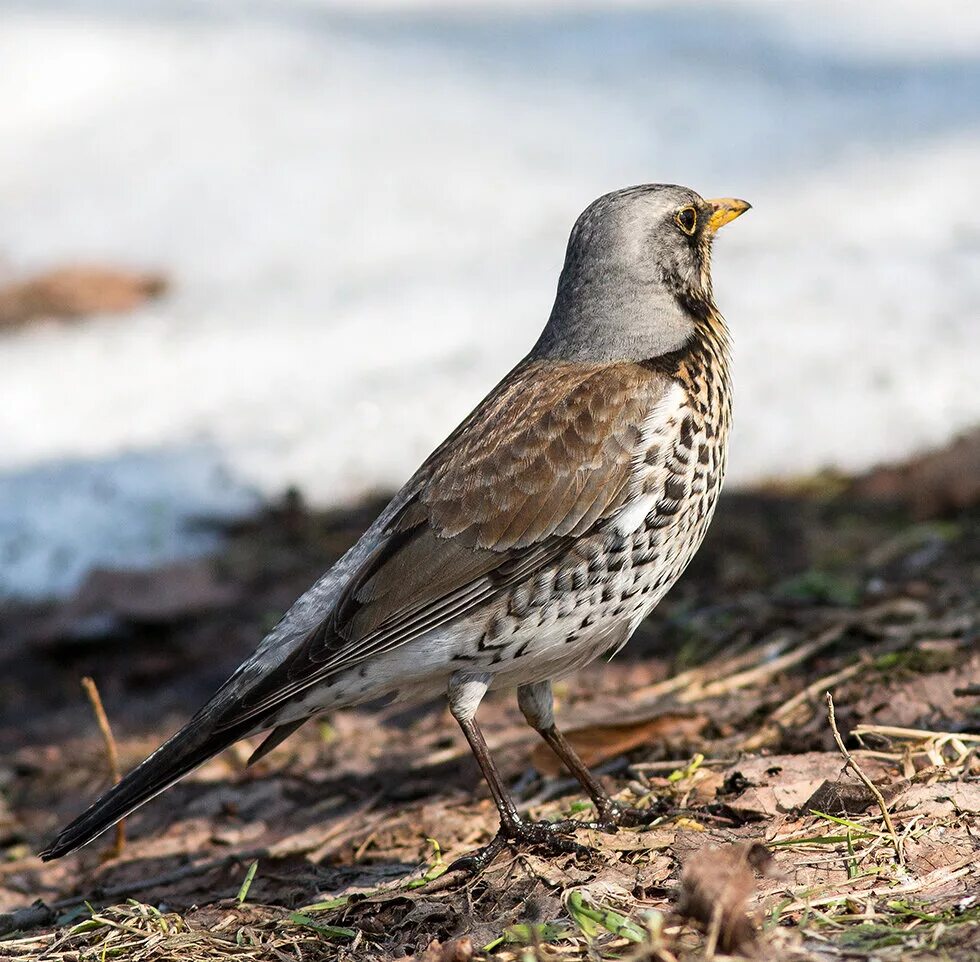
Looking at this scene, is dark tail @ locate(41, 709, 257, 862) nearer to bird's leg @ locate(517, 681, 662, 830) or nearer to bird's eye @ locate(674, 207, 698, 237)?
bird's leg @ locate(517, 681, 662, 830)

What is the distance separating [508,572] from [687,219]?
4.31 feet

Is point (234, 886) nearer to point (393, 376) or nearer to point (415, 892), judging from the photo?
point (415, 892)

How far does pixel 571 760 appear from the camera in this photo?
4.28 m

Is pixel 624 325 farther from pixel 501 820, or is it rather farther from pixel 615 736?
pixel 501 820

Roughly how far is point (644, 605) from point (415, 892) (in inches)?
39.6

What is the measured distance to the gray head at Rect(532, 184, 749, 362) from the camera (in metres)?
4.43

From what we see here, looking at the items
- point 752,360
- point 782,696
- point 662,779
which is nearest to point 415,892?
point 662,779

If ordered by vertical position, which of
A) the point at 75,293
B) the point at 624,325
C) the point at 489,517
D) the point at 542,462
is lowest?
the point at 489,517

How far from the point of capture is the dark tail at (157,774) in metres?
3.82

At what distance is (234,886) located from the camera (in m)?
4.27

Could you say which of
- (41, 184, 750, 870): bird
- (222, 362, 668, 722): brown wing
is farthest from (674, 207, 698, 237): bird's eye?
(222, 362, 668, 722): brown wing

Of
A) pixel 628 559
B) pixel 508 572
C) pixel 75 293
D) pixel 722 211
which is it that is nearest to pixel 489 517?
pixel 508 572

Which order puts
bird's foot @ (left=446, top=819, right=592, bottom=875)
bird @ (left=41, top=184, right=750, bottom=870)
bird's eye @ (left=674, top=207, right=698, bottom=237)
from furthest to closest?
bird's eye @ (left=674, top=207, right=698, bottom=237), bird @ (left=41, top=184, right=750, bottom=870), bird's foot @ (left=446, top=819, right=592, bottom=875)

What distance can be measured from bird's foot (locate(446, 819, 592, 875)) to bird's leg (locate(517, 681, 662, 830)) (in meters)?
0.17
